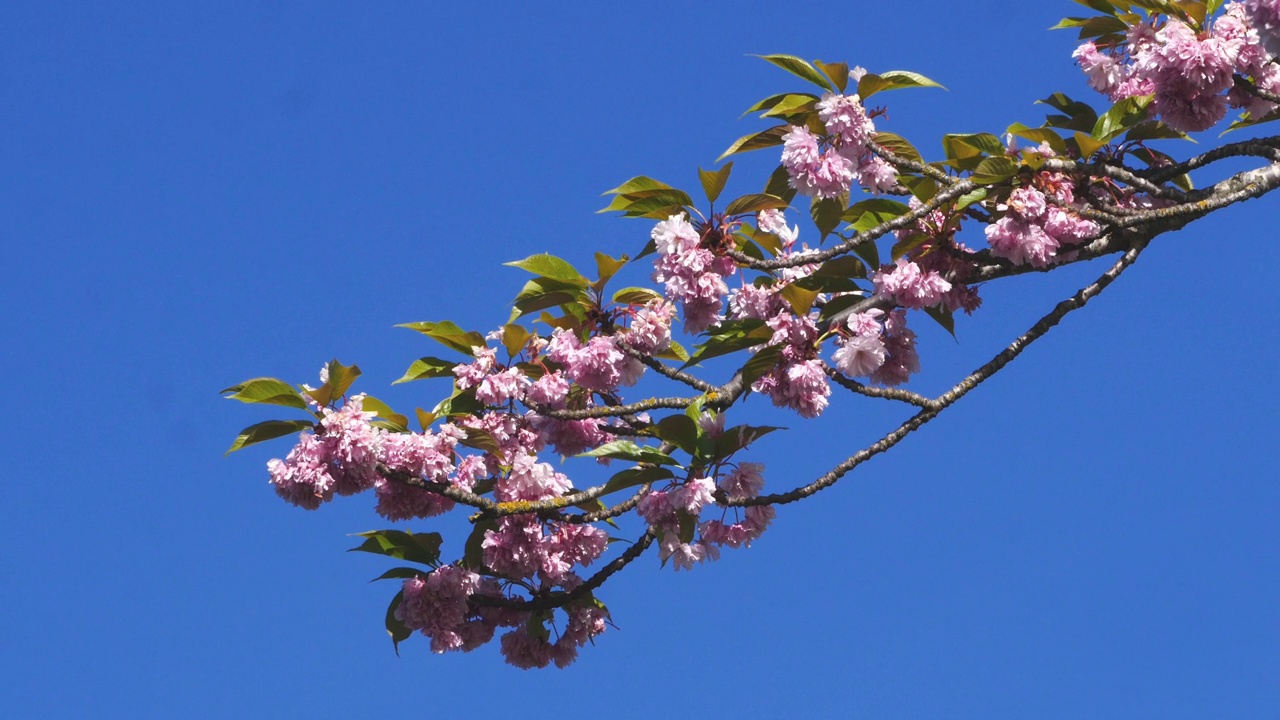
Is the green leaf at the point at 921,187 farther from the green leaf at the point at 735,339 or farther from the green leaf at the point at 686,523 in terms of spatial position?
the green leaf at the point at 686,523

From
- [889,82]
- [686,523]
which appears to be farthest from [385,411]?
[889,82]

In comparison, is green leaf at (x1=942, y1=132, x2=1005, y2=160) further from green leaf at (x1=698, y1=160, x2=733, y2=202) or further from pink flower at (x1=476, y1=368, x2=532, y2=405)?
pink flower at (x1=476, y1=368, x2=532, y2=405)

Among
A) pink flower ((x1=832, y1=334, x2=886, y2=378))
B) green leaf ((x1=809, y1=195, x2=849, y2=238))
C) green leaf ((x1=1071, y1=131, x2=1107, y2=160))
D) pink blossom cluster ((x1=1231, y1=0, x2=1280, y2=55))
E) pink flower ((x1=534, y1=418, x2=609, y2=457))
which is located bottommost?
Answer: pink flower ((x1=832, y1=334, x2=886, y2=378))

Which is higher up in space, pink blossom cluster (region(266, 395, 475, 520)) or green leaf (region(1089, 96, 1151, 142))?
green leaf (region(1089, 96, 1151, 142))

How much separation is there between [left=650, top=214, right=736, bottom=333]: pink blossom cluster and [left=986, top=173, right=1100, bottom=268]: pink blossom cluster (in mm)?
1063

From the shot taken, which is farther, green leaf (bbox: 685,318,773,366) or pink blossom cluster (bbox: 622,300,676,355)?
pink blossom cluster (bbox: 622,300,676,355)

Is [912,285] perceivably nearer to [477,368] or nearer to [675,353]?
[675,353]

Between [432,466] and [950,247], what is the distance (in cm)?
231

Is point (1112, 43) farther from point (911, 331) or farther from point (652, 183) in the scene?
point (652, 183)

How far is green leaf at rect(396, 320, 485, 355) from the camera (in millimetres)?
5805

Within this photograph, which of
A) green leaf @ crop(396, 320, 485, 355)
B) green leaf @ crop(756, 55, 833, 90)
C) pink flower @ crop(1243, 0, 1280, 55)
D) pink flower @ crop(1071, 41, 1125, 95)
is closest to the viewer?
pink flower @ crop(1243, 0, 1280, 55)

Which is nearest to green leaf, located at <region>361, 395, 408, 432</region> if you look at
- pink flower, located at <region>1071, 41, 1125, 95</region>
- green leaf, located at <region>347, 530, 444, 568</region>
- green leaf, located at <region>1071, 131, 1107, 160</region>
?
green leaf, located at <region>347, 530, 444, 568</region>

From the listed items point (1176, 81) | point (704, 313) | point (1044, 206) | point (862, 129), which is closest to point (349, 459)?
point (704, 313)

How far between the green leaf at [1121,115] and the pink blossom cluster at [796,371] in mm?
1475
